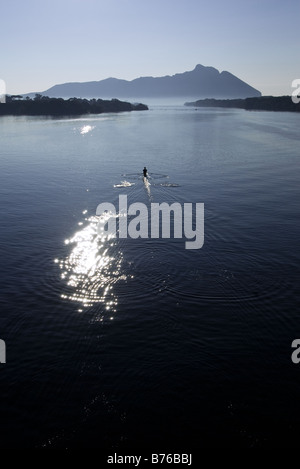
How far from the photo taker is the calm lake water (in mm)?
28062

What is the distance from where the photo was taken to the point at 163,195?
9038 cm

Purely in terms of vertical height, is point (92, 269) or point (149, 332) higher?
point (92, 269)

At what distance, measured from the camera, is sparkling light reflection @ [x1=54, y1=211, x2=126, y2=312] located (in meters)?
44.7

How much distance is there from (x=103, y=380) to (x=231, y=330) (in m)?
14.9

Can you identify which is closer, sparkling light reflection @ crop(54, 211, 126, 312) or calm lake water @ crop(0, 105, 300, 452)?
calm lake water @ crop(0, 105, 300, 452)

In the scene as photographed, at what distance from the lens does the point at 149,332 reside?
1508 inches

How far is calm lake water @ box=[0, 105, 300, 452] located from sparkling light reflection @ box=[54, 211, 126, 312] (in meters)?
0.17

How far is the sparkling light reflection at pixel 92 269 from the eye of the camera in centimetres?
4472

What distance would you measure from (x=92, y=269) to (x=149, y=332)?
16611 mm

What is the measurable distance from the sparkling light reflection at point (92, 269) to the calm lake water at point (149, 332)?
17 cm

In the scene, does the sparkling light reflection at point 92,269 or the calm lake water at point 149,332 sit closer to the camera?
the calm lake water at point 149,332

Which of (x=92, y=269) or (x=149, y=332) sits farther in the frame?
(x=92, y=269)

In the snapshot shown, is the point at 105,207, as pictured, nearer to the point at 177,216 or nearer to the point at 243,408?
the point at 177,216
